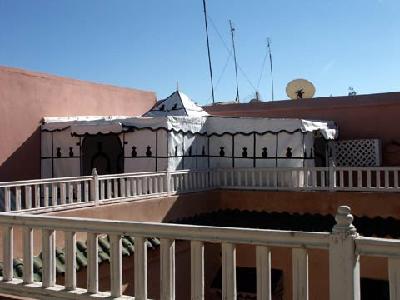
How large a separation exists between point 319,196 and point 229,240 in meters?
8.80

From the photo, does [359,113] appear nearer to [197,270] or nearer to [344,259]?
[197,270]

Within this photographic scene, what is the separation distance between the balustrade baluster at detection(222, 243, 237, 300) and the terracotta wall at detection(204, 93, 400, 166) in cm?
1189

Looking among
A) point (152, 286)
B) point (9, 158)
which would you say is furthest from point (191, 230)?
point (9, 158)

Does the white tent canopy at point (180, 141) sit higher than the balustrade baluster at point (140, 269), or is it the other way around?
the white tent canopy at point (180, 141)

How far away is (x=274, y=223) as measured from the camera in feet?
38.7

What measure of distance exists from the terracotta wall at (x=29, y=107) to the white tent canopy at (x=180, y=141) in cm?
40

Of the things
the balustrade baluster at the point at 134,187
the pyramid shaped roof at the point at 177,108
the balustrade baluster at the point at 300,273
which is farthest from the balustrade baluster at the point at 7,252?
the pyramid shaped roof at the point at 177,108

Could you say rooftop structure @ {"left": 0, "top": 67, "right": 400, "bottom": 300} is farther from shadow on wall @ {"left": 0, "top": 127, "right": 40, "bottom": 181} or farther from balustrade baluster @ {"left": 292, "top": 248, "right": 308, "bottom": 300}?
balustrade baluster @ {"left": 292, "top": 248, "right": 308, "bottom": 300}

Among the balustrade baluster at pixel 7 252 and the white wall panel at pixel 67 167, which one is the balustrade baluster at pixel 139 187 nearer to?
the white wall panel at pixel 67 167

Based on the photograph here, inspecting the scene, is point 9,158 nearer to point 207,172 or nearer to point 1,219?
point 207,172

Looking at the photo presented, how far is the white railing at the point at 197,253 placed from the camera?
277cm

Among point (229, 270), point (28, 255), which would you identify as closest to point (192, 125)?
point (28, 255)

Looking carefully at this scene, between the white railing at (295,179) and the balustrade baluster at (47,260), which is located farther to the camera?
the white railing at (295,179)

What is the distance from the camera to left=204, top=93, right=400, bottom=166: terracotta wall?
13906 mm
